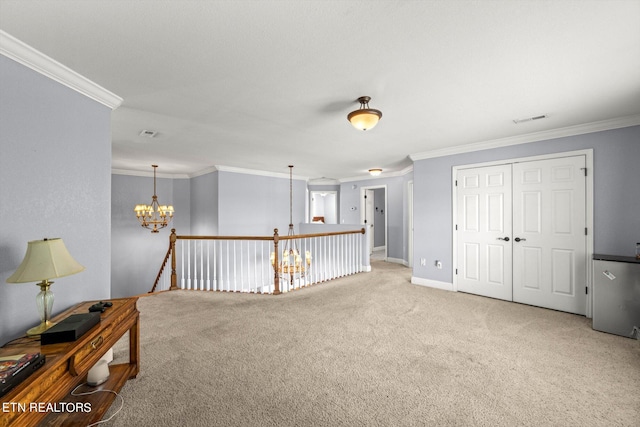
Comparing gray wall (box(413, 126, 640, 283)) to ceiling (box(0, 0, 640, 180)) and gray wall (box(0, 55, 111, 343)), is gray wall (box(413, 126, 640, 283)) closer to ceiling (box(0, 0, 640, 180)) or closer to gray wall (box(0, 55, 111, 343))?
ceiling (box(0, 0, 640, 180))

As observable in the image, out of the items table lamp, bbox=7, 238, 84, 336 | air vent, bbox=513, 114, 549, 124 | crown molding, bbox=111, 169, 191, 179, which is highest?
air vent, bbox=513, 114, 549, 124

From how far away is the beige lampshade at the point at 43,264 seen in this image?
1.61 meters

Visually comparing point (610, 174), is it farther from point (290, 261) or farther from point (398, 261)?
point (290, 261)

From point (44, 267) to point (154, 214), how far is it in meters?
6.67

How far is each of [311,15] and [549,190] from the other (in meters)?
4.19

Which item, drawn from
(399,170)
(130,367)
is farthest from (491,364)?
(399,170)

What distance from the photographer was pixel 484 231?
456cm

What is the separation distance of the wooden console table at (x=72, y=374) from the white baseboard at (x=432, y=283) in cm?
464

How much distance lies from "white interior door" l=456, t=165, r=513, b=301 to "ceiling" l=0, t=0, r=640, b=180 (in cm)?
94

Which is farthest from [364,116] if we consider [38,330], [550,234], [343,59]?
[550,234]

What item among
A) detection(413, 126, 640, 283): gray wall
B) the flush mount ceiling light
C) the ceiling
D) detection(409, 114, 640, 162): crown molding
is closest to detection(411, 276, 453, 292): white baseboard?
detection(413, 126, 640, 283): gray wall

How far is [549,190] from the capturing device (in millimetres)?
3959

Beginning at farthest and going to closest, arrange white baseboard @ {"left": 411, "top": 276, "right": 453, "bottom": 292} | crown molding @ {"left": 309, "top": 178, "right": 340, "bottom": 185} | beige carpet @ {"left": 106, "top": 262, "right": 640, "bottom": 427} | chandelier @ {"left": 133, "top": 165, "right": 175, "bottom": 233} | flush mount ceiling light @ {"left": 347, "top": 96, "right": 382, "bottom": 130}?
1. crown molding @ {"left": 309, "top": 178, "right": 340, "bottom": 185}
2. chandelier @ {"left": 133, "top": 165, "right": 175, "bottom": 233}
3. white baseboard @ {"left": 411, "top": 276, "right": 453, "bottom": 292}
4. flush mount ceiling light @ {"left": 347, "top": 96, "right": 382, "bottom": 130}
5. beige carpet @ {"left": 106, "top": 262, "right": 640, "bottom": 427}

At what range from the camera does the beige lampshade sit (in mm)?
1609
